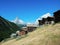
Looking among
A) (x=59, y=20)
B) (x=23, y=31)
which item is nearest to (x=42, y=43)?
(x=59, y=20)

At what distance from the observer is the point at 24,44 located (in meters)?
62.3

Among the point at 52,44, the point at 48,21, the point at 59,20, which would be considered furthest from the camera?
the point at 48,21

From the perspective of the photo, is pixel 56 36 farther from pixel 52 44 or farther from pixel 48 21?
pixel 48 21

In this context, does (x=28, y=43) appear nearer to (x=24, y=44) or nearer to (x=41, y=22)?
(x=24, y=44)

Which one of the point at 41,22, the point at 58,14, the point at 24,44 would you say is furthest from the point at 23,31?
the point at 24,44

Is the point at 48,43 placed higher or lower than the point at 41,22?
lower

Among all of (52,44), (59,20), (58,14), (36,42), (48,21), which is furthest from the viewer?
(48,21)

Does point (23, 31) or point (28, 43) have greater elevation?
point (23, 31)

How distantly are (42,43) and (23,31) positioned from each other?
6397cm

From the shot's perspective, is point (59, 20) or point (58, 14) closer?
point (59, 20)

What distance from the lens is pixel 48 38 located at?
203ft

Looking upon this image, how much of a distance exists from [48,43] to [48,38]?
466 cm

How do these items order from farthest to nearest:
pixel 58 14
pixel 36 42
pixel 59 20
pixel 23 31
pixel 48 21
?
pixel 23 31, pixel 48 21, pixel 58 14, pixel 59 20, pixel 36 42

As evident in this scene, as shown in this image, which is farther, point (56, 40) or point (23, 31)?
point (23, 31)
